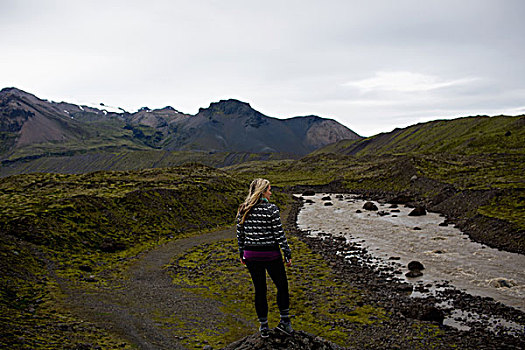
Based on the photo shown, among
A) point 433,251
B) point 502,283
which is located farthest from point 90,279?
point 433,251

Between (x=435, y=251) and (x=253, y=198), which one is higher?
(x=253, y=198)

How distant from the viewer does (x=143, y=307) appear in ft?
65.8

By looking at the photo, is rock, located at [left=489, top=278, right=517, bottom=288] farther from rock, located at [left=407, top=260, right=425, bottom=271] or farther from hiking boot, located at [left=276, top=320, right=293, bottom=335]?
hiking boot, located at [left=276, top=320, right=293, bottom=335]

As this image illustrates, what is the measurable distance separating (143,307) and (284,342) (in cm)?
1184

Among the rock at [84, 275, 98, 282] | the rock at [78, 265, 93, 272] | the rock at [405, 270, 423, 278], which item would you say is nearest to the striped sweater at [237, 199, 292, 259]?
the rock at [405, 270, 423, 278]

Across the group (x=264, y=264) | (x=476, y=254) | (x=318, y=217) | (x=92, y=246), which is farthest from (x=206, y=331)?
(x=318, y=217)

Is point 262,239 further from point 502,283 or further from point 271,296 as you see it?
point 502,283

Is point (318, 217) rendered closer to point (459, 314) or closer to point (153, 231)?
point (153, 231)

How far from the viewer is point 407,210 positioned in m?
60.8

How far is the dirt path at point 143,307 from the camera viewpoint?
16.3 meters

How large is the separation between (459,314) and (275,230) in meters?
14.7

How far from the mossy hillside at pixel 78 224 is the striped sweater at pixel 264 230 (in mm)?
9451

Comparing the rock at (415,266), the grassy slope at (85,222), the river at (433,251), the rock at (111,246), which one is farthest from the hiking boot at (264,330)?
the rock at (111,246)

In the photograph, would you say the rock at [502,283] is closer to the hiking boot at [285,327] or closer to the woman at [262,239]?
the hiking boot at [285,327]
